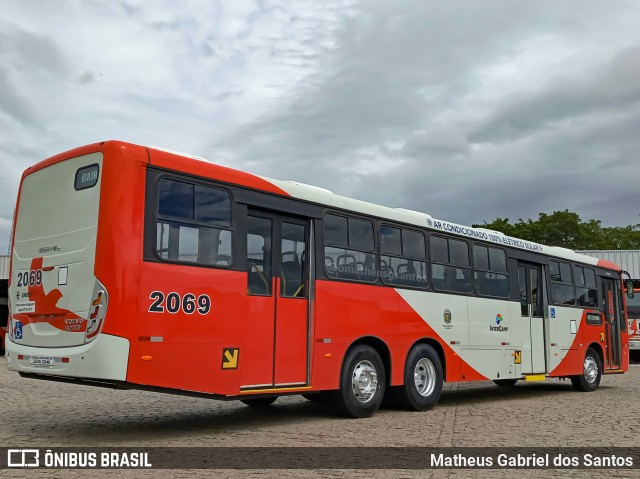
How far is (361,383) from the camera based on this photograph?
1079 cm

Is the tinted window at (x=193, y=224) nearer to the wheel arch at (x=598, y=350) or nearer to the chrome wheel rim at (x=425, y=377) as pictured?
the chrome wheel rim at (x=425, y=377)

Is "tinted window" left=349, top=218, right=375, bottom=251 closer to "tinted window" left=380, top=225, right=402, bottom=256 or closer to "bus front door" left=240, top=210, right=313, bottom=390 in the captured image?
"tinted window" left=380, top=225, right=402, bottom=256

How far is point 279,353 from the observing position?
31.3ft

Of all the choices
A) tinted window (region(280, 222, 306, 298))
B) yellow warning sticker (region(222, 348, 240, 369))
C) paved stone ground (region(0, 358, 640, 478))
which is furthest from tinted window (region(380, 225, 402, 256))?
yellow warning sticker (region(222, 348, 240, 369))

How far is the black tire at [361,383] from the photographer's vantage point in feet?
34.4

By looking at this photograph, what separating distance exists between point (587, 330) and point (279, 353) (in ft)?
33.7

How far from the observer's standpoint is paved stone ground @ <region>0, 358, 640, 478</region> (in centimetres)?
819

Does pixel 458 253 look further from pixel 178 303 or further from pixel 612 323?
pixel 612 323

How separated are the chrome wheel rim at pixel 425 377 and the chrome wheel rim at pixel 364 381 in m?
1.13

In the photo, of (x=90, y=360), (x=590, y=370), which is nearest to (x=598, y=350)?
(x=590, y=370)

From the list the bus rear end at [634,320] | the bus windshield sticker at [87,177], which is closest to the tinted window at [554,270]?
the bus windshield sticker at [87,177]

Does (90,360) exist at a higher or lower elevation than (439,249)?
lower

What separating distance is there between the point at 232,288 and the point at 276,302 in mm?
904

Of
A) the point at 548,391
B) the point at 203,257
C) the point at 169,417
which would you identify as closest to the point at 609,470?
the point at 203,257
